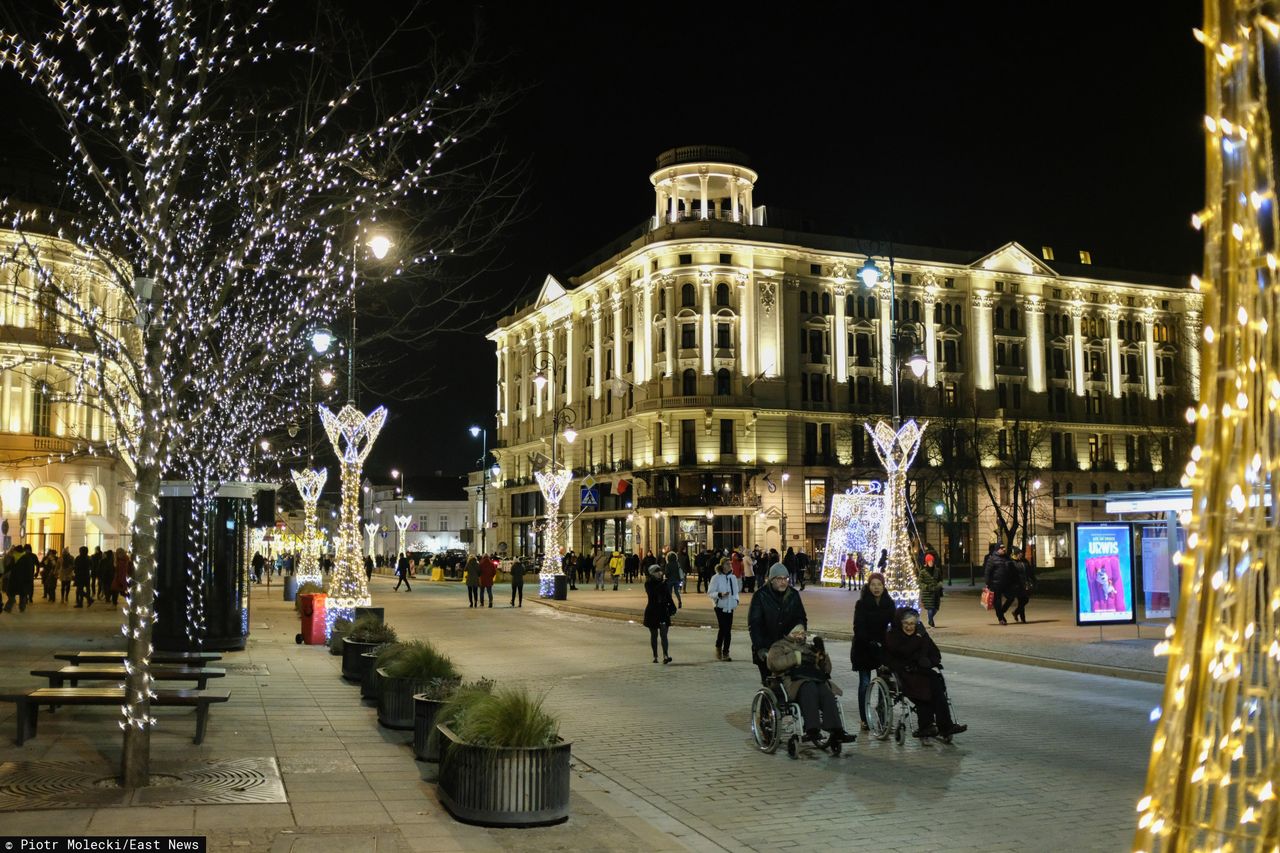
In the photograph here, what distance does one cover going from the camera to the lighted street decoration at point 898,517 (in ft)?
81.1

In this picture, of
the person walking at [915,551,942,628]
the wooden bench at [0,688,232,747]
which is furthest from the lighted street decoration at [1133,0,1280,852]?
the person walking at [915,551,942,628]

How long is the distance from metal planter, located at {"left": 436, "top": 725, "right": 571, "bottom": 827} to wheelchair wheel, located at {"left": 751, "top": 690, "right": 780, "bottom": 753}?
3.29m

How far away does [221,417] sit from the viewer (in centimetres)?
2314

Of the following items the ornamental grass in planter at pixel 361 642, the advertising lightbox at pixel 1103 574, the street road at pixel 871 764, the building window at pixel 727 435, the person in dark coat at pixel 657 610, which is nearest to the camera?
the street road at pixel 871 764

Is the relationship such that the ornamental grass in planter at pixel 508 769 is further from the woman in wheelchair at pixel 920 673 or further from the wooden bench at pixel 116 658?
the wooden bench at pixel 116 658

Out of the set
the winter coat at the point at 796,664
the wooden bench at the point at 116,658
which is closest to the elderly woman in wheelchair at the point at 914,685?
the winter coat at the point at 796,664

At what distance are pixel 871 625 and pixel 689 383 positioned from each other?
6147 cm

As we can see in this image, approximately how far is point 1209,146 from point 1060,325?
84512 mm

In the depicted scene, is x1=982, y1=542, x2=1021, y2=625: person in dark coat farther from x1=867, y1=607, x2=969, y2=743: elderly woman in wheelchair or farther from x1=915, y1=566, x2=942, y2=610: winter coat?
x1=867, y1=607, x2=969, y2=743: elderly woman in wheelchair

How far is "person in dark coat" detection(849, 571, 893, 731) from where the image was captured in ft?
37.9

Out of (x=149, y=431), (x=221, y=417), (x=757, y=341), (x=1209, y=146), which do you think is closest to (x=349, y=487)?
(x=221, y=417)

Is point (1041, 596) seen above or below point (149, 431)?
below

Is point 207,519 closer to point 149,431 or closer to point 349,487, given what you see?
point 349,487

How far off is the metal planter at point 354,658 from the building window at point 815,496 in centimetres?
5895
